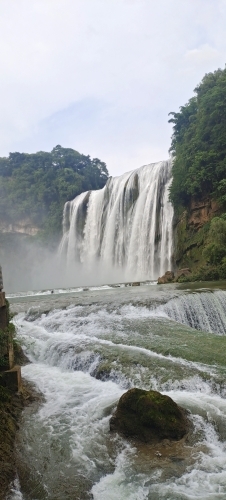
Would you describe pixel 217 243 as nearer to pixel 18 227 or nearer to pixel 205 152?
pixel 205 152

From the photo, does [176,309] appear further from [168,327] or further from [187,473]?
[187,473]

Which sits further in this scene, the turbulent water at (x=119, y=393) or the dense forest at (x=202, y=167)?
the dense forest at (x=202, y=167)

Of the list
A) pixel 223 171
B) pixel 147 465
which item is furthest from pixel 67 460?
pixel 223 171

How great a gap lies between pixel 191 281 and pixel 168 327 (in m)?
10.5

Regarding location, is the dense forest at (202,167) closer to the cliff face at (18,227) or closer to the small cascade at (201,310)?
the small cascade at (201,310)

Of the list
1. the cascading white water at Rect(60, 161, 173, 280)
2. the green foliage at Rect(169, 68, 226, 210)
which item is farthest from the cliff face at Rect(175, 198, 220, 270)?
the cascading white water at Rect(60, 161, 173, 280)

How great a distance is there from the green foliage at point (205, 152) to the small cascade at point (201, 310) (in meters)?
13.3

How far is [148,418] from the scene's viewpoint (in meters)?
5.56

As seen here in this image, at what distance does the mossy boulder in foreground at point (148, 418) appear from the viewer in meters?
5.51

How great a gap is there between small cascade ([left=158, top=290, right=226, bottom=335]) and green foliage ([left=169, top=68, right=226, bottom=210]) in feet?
43.5

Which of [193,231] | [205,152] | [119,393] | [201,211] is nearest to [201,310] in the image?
[119,393]

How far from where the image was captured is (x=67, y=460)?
16.9 feet

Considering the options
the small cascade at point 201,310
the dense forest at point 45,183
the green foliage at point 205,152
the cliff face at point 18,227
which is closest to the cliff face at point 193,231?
the green foliage at point 205,152

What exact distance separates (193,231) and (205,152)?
5.93 metres
